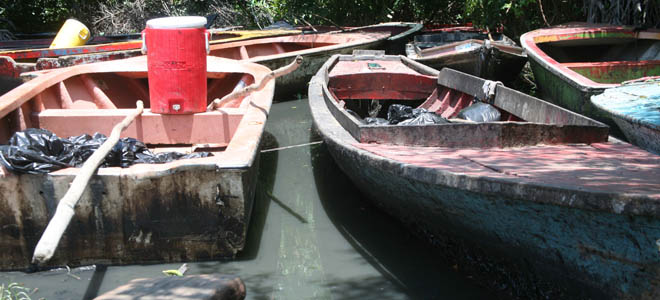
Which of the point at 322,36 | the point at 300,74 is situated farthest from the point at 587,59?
the point at 322,36

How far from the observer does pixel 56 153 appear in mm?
3771

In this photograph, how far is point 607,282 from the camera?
255cm

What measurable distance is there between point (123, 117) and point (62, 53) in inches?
165

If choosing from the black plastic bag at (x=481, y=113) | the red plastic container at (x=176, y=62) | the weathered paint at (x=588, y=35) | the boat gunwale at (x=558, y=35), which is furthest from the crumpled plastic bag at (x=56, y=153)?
the weathered paint at (x=588, y=35)

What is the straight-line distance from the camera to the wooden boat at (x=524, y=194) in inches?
94.8

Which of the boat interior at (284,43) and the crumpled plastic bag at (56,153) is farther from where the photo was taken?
the boat interior at (284,43)

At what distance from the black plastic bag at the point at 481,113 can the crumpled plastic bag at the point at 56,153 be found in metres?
2.39

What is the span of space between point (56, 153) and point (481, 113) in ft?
11.1

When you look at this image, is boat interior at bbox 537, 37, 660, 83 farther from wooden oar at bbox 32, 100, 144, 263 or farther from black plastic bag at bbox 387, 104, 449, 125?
wooden oar at bbox 32, 100, 144, 263

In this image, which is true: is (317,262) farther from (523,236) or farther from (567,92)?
(567,92)

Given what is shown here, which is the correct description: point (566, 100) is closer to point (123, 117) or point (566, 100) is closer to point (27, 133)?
point (123, 117)

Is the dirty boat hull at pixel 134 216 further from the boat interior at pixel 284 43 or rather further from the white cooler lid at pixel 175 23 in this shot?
the boat interior at pixel 284 43

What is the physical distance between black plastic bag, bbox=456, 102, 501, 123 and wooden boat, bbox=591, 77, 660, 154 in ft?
2.68

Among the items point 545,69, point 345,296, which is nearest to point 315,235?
point 345,296
